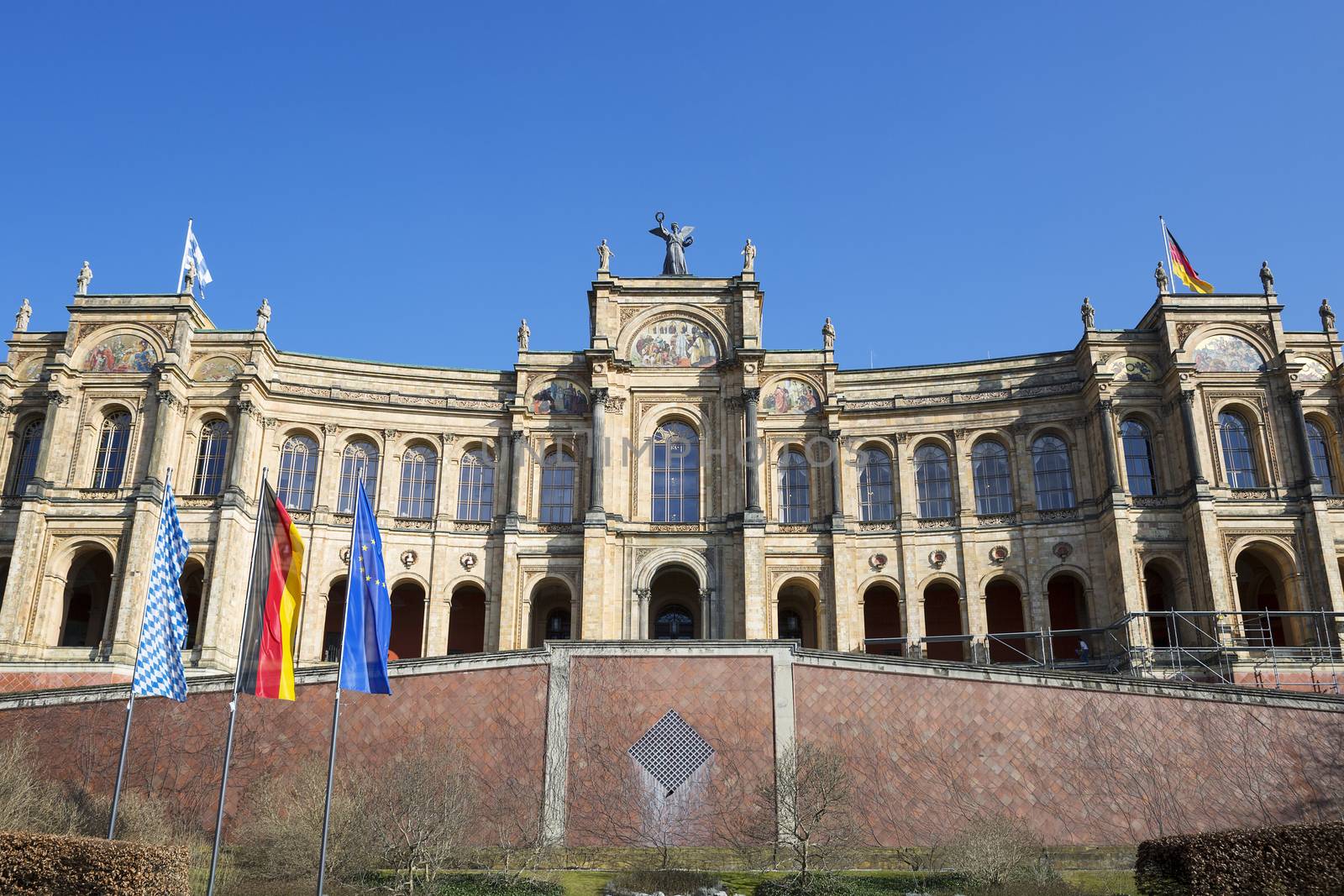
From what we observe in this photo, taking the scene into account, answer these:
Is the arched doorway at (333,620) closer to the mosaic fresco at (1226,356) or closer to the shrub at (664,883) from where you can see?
the shrub at (664,883)

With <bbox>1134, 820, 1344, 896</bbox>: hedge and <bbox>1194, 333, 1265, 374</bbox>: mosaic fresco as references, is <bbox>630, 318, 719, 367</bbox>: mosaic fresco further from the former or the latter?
<bbox>1134, 820, 1344, 896</bbox>: hedge

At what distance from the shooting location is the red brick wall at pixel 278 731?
97.3 feet

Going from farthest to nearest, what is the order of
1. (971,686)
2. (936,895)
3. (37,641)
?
(37,641)
(971,686)
(936,895)

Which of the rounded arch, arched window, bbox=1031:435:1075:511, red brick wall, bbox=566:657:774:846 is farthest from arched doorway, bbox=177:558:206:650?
arched window, bbox=1031:435:1075:511

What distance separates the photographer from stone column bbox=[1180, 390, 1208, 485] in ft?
144

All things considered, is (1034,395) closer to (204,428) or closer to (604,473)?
(604,473)

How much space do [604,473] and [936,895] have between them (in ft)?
84.6

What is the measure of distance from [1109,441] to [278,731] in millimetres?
32566

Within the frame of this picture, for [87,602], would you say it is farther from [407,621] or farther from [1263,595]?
[1263,595]

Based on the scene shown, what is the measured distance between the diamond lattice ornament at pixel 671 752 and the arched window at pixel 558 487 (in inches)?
707

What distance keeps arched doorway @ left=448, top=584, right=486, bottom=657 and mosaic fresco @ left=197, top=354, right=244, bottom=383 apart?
1288cm

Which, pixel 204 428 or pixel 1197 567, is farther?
pixel 204 428

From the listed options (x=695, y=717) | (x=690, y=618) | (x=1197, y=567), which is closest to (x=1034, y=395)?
(x=1197, y=567)

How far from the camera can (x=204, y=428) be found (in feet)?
152
